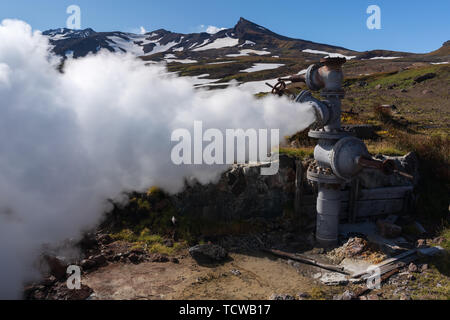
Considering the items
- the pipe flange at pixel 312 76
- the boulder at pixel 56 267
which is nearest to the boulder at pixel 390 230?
the pipe flange at pixel 312 76

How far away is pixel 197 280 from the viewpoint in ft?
26.4

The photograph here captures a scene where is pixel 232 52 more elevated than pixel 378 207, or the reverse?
pixel 232 52

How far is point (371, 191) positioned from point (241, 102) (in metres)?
5.44

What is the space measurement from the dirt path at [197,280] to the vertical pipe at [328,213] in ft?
4.29

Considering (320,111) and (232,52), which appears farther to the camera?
(232,52)

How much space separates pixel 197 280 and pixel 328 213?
4.24 meters

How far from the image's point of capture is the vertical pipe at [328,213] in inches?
373

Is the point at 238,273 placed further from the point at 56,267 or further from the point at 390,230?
the point at 390,230

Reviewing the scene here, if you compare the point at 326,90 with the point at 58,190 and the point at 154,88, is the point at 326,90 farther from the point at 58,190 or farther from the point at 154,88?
the point at 58,190


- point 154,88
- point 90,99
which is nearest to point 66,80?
point 90,99

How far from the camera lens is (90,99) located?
10094 mm

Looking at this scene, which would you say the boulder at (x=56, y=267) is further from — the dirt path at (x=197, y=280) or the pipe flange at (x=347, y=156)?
the pipe flange at (x=347, y=156)

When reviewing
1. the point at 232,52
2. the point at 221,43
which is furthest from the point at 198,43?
the point at 232,52

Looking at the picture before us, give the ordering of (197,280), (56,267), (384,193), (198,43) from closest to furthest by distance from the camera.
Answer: (56,267)
(197,280)
(384,193)
(198,43)
